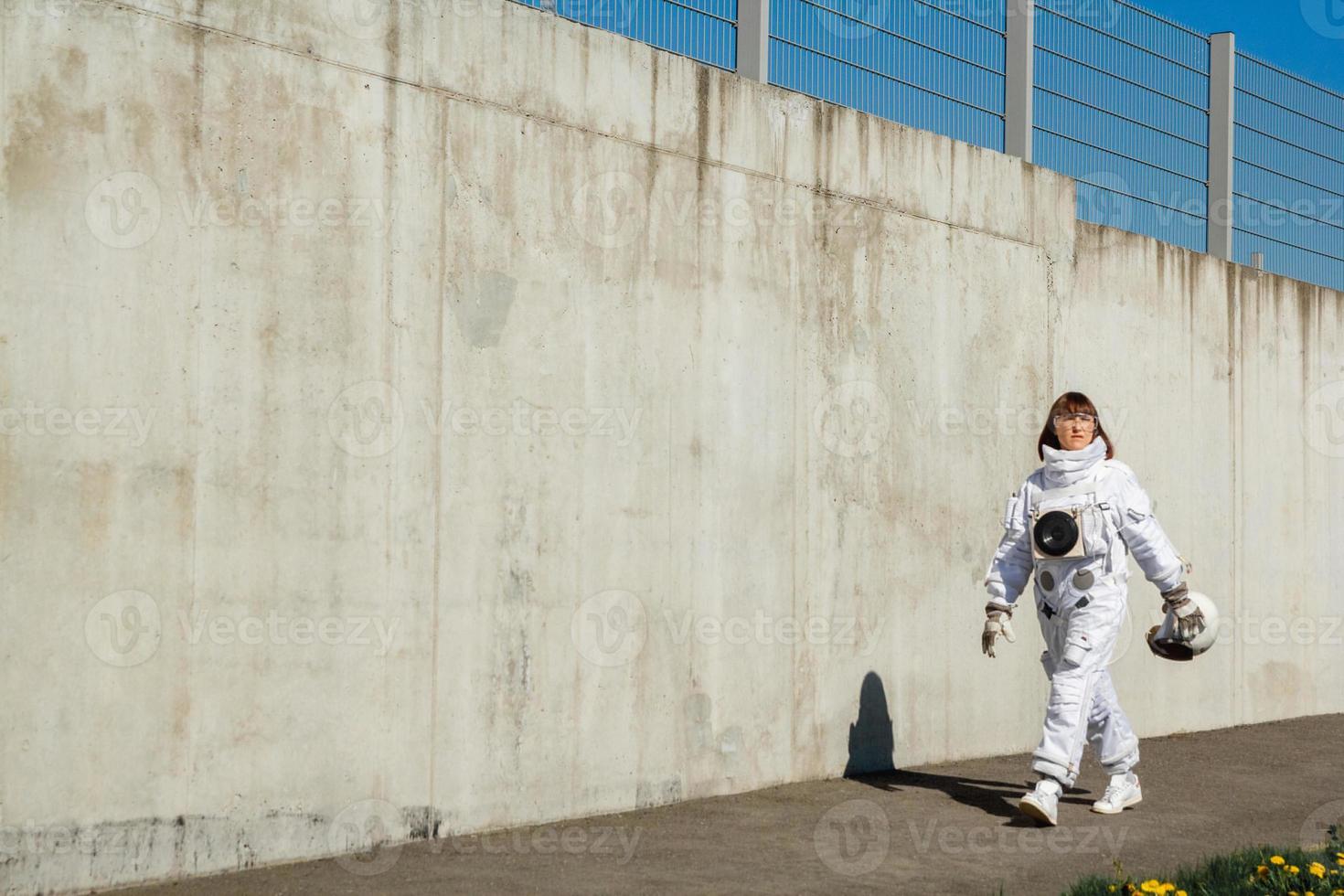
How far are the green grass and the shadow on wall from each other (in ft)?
7.58

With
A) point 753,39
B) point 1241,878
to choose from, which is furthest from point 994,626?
point 753,39

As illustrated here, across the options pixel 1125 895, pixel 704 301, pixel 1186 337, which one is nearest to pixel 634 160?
pixel 704 301

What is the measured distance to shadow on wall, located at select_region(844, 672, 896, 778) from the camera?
815 centimetres

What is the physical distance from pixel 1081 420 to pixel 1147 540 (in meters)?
0.62

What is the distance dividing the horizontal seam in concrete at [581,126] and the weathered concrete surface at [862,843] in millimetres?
2928

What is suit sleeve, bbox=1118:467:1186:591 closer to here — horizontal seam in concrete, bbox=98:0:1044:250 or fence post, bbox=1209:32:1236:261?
horizontal seam in concrete, bbox=98:0:1044:250

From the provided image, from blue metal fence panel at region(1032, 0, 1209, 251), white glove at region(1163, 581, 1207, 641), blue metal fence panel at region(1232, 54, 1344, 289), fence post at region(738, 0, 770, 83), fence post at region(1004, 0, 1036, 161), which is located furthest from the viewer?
blue metal fence panel at region(1232, 54, 1344, 289)

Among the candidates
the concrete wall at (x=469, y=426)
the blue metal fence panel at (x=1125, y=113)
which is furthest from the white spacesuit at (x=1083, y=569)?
the blue metal fence panel at (x=1125, y=113)

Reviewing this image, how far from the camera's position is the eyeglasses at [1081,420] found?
24.4ft

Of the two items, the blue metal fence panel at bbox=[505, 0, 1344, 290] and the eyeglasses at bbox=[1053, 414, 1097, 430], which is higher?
the blue metal fence panel at bbox=[505, 0, 1344, 290]

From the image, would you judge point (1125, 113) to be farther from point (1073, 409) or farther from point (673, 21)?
point (673, 21)

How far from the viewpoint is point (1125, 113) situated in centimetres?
1086

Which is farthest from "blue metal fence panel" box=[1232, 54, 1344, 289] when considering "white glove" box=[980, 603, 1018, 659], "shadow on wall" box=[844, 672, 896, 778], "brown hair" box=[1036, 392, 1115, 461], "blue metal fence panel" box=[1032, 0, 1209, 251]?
"white glove" box=[980, 603, 1018, 659]

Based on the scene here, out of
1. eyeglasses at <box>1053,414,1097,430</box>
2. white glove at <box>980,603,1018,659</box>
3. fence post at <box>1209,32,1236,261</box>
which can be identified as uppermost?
fence post at <box>1209,32,1236,261</box>
